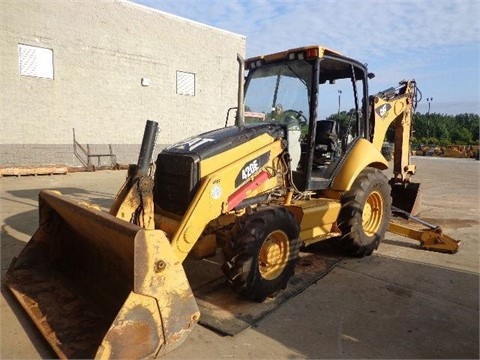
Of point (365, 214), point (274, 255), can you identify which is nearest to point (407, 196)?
point (365, 214)

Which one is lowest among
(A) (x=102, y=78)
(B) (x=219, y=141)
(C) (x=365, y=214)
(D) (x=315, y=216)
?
(C) (x=365, y=214)

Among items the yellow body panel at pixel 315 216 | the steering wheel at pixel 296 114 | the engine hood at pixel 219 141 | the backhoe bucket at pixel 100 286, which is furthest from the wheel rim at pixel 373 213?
the backhoe bucket at pixel 100 286

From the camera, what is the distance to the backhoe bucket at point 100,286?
8.66ft

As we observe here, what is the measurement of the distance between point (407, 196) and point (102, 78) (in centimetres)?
1248

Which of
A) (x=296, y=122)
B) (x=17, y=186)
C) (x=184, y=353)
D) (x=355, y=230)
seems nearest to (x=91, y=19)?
(x=17, y=186)

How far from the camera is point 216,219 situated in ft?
12.3

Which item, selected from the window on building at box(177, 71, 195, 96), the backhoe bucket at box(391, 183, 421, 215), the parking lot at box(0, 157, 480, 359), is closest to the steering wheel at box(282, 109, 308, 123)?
the parking lot at box(0, 157, 480, 359)

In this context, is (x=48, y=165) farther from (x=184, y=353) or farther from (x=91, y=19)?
(x=184, y=353)

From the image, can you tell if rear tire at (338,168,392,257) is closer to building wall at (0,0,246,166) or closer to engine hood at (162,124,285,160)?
engine hood at (162,124,285,160)

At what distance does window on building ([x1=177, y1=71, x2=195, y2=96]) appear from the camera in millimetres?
17609

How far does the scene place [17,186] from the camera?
35.7 ft

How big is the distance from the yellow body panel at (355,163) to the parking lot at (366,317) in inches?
40.5

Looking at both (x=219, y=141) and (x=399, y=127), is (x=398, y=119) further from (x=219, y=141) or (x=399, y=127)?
(x=219, y=141)

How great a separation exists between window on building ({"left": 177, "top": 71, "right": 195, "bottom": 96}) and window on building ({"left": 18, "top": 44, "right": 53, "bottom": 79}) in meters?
5.53
